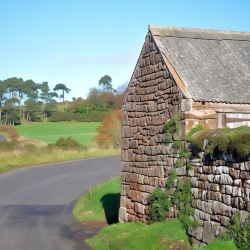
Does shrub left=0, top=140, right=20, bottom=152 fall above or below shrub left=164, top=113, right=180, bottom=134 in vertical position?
below

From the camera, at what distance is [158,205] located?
13.8 metres

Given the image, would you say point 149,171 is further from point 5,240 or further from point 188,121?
point 5,240

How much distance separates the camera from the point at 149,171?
14945 millimetres

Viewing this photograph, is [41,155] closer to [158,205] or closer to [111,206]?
[111,206]

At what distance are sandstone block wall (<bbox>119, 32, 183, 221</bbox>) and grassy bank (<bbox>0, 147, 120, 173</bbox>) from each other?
21733 mm

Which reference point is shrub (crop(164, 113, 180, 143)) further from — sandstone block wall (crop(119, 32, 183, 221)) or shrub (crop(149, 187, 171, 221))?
shrub (crop(149, 187, 171, 221))

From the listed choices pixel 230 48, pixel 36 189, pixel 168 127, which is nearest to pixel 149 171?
pixel 168 127

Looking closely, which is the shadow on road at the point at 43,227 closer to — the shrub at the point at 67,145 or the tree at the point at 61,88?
the shrub at the point at 67,145

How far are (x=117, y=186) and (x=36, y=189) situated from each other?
467 cm

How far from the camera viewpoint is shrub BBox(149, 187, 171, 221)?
44.2ft

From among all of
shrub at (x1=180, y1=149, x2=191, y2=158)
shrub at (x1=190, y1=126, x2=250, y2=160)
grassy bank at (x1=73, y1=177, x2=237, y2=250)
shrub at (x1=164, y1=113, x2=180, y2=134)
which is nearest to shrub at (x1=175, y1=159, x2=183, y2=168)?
shrub at (x1=180, y1=149, x2=191, y2=158)

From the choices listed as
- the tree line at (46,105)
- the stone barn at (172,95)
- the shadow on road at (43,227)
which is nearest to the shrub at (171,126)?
the stone barn at (172,95)

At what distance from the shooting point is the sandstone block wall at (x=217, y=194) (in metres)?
9.83

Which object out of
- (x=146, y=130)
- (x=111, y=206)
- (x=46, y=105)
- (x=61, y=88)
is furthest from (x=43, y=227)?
(x=61, y=88)
